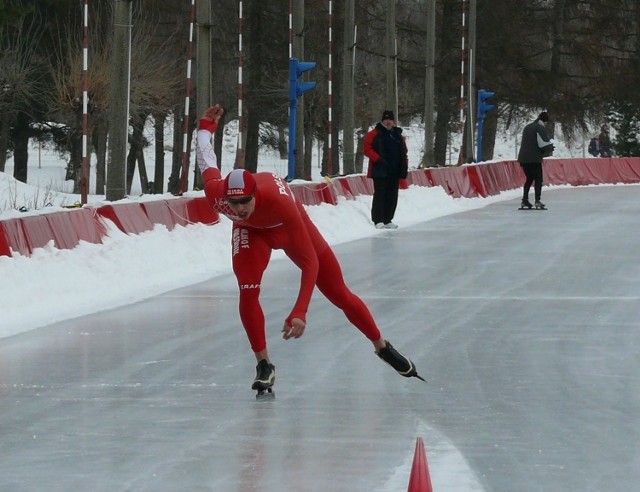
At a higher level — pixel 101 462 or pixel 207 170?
pixel 207 170

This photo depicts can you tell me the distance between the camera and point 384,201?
2512 centimetres

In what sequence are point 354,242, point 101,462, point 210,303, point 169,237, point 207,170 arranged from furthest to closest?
1. point 354,242
2. point 169,237
3. point 210,303
4. point 207,170
5. point 101,462

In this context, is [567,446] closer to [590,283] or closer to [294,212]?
[294,212]

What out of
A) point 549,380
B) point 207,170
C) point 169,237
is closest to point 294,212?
point 207,170

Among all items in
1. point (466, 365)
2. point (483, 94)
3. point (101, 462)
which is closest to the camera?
point (101, 462)

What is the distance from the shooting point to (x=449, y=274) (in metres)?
17.3

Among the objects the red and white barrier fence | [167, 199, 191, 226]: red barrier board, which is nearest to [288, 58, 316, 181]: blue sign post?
the red and white barrier fence

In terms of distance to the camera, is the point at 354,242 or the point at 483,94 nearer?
the point at 354,242

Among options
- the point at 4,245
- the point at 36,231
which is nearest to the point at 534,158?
the point at 36,231

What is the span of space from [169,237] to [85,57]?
2530 mm

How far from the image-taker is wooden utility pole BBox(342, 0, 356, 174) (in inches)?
1531

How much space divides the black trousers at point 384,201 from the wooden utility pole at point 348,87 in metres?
13.8

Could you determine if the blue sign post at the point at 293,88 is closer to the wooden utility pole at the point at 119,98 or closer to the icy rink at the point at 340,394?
the wooden utility pole at the point at 119,98

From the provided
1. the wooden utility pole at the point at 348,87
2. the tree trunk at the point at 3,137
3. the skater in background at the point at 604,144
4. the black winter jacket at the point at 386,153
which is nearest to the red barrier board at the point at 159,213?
the black winter jacket at the point at 386,153
